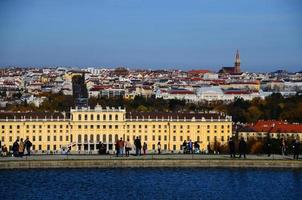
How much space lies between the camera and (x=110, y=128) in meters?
42.2

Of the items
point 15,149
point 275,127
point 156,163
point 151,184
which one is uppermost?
point 275,127

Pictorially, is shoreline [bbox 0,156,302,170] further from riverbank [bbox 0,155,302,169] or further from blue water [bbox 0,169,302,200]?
blue water [bbox 0,169,302,200]

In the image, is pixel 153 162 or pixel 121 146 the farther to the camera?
pixel 121 146

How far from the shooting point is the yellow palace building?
41.0 meters

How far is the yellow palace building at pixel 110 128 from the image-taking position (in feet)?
135

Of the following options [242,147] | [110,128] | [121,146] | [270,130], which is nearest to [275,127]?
[270,130]

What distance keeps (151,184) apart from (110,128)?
24.8 m

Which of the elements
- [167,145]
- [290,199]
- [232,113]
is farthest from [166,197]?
[232,113]

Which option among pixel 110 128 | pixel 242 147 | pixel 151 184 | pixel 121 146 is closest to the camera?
pixel 151 184

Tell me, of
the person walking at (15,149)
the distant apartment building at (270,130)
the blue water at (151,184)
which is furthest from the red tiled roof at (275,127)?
the blue water at (151,184)

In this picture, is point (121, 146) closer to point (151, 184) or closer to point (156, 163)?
point (156, 163)

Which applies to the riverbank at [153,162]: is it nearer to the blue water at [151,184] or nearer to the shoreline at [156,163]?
the shoreline at [156,163]

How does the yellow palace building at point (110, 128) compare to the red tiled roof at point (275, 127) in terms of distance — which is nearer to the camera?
the yellow palace building at point (110, 128)

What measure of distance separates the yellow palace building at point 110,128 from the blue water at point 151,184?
2129cm
